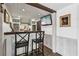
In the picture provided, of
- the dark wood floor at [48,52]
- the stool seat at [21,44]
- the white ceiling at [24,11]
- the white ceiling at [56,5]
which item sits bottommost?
the dark wood floor at [48,52]

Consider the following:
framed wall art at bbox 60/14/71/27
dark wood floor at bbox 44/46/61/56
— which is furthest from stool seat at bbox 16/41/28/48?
framed wall art at bbox 60/14/71/27

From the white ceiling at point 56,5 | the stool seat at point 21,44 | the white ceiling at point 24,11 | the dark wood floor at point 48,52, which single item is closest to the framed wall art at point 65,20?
the white ceiling at point 56,5

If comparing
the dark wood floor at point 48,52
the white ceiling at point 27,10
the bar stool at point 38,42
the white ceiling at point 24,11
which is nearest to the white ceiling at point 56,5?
the white ceiling at point 27,10

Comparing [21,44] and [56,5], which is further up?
[56,5]

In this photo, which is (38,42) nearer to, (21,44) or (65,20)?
(21,44)

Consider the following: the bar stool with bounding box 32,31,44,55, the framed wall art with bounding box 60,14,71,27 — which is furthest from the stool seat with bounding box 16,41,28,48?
the framed wall art with bounding box 60,14,71,27

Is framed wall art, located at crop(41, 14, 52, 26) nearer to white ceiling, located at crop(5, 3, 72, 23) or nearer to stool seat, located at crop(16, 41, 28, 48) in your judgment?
white ceiling, located at crop(5, 3, 72, 23)

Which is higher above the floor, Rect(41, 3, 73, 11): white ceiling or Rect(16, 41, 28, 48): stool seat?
Rect(41, 3, 73, 11): white ceiling

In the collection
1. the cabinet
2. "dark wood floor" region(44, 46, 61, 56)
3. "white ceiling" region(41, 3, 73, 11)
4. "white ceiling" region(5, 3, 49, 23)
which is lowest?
"dark wood floor" region(44, 46, 61, 56)

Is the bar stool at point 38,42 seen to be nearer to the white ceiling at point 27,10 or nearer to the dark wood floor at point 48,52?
the dark wood floor at point 48,52

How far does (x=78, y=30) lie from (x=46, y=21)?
535mm

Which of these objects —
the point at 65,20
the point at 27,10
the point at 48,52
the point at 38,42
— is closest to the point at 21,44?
the point at 38,42

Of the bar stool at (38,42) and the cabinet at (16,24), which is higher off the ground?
the cabinet at (16,24)

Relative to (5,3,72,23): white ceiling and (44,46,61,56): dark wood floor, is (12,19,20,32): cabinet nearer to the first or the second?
(5,3,72,23): white ceiling
